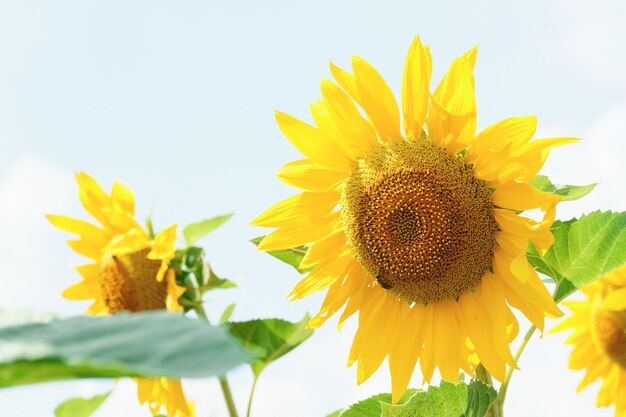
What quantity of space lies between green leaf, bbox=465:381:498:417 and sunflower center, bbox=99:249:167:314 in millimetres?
2011

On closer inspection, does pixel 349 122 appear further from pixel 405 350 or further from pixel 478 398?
pixel 478 398

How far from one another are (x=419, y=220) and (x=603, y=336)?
2080 millimetres

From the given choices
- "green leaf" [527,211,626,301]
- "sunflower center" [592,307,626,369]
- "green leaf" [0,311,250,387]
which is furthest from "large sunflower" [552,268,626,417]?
"green leaf" [0,311,250,387]

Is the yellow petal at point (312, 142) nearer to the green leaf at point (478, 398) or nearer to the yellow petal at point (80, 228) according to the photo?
the green leaf at point (478, 398)

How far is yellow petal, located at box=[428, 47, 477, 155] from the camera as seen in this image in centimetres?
236

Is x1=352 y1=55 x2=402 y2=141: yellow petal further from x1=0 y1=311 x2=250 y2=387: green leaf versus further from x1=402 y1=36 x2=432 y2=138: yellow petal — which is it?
x1=0 y1=311 x2=250 y2=387: green leaf

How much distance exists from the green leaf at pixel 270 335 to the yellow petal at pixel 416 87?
739 millimetres

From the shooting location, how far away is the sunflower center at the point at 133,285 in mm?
3850

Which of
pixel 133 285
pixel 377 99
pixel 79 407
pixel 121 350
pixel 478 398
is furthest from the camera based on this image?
pixel 133 285

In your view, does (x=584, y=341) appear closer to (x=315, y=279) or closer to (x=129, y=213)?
(x=315, y=279)

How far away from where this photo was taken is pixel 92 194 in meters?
4.04

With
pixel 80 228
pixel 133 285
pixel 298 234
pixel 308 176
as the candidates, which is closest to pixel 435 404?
pixel 298 234

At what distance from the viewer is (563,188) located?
2.29 meters

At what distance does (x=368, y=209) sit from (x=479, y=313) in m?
0.51
